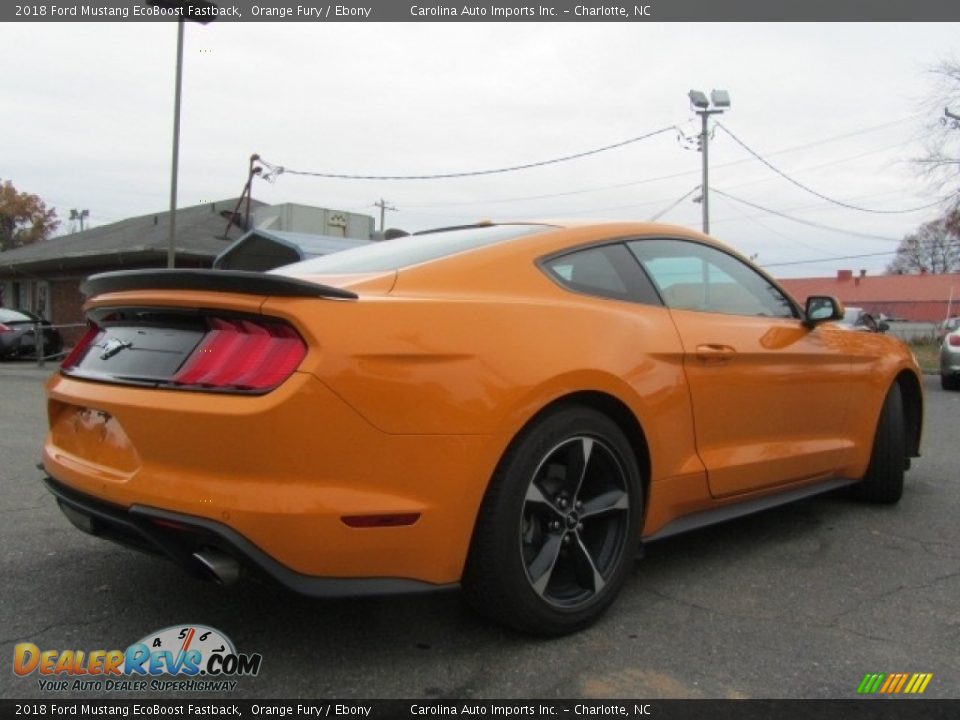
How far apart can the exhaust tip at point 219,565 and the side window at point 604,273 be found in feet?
4.77

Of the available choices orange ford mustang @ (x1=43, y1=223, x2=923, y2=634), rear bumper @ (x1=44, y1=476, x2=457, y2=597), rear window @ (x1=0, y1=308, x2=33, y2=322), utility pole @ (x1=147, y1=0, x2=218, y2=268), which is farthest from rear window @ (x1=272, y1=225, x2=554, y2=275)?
rear window @ (x1=0, y1=308, x2=33, y2=322)

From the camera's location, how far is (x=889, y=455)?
4.51 metres

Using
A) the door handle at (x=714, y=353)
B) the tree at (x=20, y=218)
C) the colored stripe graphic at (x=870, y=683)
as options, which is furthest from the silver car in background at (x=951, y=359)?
the tree at (x=20, y=218)

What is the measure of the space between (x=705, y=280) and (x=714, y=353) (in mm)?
494

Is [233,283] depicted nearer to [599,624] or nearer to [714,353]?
[599,624]

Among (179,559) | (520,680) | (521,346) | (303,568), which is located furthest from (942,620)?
(179,559)

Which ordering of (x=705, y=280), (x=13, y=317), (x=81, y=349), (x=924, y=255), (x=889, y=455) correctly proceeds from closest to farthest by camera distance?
(x=81, y=349) → (x=705, y=280) → (x=889, y=455) → (x=13, y=317) → (x=924, y=255)

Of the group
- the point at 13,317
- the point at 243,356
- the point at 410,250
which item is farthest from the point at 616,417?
the point at 13,317

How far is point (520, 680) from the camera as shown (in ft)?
7.97

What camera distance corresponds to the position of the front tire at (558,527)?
8.25 ft

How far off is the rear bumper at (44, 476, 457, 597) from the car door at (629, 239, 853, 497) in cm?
143

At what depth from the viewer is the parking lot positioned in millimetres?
2438

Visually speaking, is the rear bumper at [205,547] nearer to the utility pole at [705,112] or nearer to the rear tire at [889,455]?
the rear tire at [889,455]

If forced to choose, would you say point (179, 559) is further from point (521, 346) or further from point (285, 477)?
point (521, 346)
